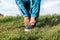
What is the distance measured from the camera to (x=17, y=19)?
26.3ft

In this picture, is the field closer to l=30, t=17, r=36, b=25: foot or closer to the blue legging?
l=30, t=17, r=36, b=25: foot

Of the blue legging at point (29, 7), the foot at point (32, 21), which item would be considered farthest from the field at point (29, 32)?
the blue legging at point (29, 7)

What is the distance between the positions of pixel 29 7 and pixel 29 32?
2.93ft

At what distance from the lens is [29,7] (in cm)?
679

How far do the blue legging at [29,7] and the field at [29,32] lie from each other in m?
0.33

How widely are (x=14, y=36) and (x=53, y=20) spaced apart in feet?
7.47

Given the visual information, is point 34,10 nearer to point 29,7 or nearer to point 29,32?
point 29,7

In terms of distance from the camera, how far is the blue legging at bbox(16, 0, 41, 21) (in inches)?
255

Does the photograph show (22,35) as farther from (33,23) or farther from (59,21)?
(59,21)

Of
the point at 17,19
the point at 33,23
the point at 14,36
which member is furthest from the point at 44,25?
the point at 14,36

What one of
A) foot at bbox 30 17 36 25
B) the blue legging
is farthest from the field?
the blue legging

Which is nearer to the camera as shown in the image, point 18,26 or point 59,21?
point 18,26

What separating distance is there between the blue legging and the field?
0.33 metres

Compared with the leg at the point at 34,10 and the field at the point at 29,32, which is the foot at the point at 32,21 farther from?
the field at the point at 29,32
